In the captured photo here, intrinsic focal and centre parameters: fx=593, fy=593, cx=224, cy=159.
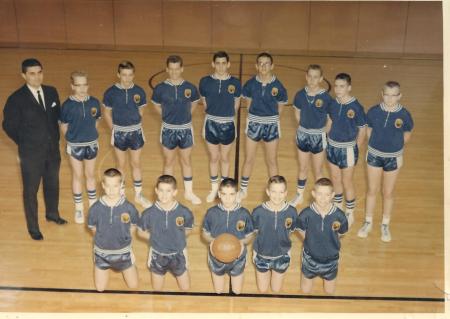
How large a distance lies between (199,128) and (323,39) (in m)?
5.73

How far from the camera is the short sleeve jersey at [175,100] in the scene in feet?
22.6

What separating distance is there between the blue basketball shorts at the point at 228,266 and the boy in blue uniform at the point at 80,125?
2086 mm

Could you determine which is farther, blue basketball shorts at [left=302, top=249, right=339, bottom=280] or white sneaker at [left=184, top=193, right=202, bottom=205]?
white sneaker at [left=184, top=193, right=202, bottom=205]

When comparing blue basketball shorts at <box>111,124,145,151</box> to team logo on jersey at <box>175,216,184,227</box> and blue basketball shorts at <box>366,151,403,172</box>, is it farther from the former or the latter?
blue basketball shorts at <box>366,151,403,172</box>

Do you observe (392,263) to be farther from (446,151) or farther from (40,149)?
(40,149)

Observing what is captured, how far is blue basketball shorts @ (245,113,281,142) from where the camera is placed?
7.06 metres

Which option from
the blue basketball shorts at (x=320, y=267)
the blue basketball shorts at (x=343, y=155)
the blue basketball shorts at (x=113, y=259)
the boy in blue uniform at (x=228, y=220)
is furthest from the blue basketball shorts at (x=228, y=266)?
the blue basketball shorts at (x=343, y=155)

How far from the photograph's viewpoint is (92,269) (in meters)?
5.95

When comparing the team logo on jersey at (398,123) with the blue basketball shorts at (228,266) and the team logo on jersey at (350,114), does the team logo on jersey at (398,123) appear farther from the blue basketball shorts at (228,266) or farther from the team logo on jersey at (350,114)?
the blue basketball shorts at (228,266)

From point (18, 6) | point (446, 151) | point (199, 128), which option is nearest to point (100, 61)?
point (18, 6)

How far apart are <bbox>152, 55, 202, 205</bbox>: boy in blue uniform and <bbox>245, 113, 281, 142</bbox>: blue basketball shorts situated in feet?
2.34

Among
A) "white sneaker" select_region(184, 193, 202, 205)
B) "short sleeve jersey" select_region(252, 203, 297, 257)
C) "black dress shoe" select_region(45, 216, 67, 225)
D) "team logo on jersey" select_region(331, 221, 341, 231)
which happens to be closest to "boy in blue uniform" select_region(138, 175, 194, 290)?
"short sleeve jersey" select_region(252, 203, 297, 257)

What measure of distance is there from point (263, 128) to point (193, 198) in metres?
1.24

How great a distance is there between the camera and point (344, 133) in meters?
6.46
